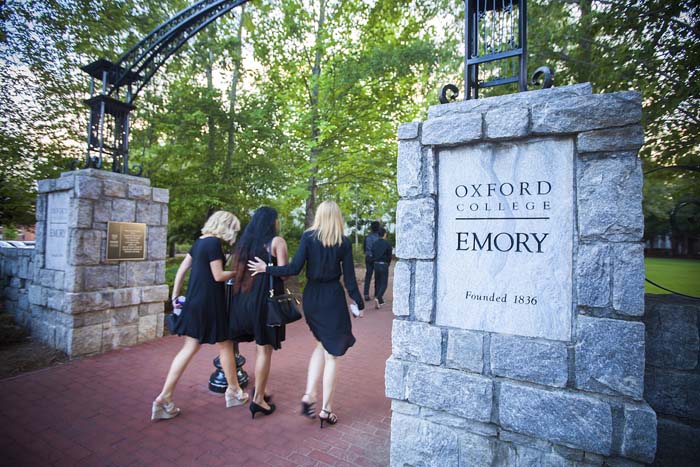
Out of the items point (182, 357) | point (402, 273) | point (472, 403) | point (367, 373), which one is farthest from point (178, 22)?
point (472, 403)

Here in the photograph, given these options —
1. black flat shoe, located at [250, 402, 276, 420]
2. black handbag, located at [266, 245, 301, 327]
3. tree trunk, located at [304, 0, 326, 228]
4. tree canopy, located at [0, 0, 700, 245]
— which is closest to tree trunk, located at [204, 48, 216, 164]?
tree canopy, located at [0, 0, 700, 245]

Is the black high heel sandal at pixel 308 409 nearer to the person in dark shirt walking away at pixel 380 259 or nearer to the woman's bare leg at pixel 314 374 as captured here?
the woman's bare leg at pixel 314 374

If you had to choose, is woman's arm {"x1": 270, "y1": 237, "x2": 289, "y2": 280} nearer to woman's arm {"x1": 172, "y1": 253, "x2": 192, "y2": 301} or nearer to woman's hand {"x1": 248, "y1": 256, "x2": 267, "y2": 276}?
woman's hand {"x1": 248, "y1": 256, "x2": 267, "y2": 276}

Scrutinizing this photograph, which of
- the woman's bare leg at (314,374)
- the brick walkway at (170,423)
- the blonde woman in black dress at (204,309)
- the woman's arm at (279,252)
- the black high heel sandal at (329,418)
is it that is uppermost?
the woman's arm at (279,252)

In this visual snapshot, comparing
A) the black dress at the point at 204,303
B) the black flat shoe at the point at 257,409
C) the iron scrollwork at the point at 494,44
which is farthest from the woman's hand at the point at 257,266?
the iron scrollwork at the point at 494,44

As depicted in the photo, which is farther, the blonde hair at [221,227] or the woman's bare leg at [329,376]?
the blonde hair at [221,227]

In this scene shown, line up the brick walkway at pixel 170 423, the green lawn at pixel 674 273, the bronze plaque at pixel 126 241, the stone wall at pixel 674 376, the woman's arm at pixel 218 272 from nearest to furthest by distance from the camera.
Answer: the stone wall at pixel 674 376 → the brick walkway at pixel 170 423 → the woman's arm at pixel 218 272 → the bronze plaque at pixel 126 241 → the green lawn at pixel 674 273

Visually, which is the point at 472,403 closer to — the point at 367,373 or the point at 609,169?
the point at 609,169

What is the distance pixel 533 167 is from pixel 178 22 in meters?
5.89

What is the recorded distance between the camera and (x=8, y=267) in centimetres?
670

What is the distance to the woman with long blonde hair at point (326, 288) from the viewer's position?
3312mm

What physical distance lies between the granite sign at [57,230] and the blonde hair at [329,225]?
4.32 metres

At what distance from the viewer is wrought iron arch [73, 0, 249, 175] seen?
5320 millimetres

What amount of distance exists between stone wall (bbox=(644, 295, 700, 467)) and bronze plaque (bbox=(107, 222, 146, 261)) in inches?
257
